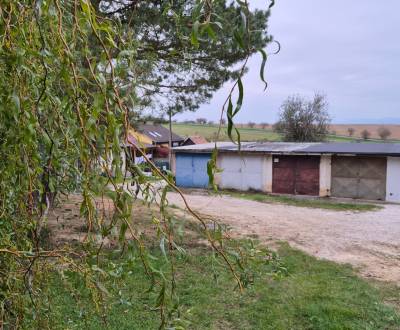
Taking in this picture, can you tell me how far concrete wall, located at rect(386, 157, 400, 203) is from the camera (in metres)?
16.0

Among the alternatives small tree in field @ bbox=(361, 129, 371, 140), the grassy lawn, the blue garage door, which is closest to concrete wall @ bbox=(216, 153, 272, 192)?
the blue garage door

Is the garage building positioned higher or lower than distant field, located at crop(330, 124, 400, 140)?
lower

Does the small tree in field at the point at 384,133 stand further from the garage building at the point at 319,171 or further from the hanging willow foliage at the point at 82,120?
the hanging willow foliage at the point at 82,120

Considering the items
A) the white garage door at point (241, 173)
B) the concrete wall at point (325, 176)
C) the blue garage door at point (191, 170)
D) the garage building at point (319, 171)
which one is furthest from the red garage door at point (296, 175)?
the blue garage door at point (191, 170)

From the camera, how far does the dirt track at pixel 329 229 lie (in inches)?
315

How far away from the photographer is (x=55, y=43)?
115cm

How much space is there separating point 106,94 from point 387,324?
4986 mm

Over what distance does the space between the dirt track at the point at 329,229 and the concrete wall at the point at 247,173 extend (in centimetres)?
301

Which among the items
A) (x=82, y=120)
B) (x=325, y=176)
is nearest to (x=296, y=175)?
(x=325, y=176)

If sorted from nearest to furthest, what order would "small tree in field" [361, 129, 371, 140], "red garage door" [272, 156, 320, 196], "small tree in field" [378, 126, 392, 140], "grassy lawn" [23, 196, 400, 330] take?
"grassy lawn" [23, 196, 400, 330]
"red garage door" [272, 156, 320, 196]
"small tree in field" [378, 126, 392, 140]
"small tree in field" [361, 129, 371, 140]

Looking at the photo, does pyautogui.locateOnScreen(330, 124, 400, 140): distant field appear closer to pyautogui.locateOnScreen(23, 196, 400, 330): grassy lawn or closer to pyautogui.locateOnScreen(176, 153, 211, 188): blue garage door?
pyautogui.locateOnScreen(176, 153, 211, 188): blue garage door

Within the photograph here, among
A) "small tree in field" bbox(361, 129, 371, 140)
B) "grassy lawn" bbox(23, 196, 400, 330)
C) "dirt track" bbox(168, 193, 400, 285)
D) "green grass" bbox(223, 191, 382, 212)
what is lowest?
"green grass" bbox(223, 191, 382, 212)

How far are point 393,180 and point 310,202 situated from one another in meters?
3.37

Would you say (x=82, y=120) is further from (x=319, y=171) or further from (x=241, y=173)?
(x=241, y=173)
